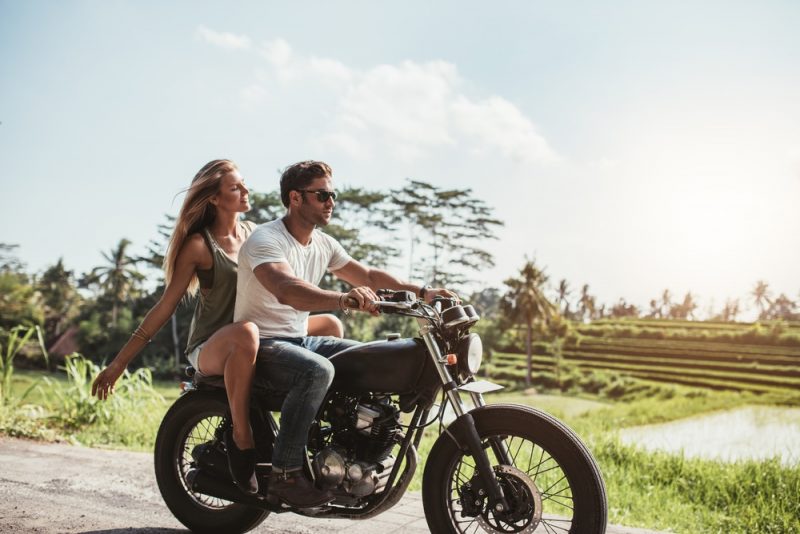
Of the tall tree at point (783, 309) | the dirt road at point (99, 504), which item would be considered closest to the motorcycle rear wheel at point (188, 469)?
the dirt road at point (99, 504)

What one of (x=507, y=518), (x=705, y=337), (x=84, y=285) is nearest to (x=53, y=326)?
(x=84, y=285)

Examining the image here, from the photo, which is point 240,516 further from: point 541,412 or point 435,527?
point 541,412

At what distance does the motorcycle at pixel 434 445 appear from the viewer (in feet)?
9.02

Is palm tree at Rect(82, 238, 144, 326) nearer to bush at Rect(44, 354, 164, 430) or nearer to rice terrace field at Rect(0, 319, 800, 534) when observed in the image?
rice terrace field at Rect(0, 319, 800, 534)

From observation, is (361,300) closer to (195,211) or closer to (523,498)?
(523,498)

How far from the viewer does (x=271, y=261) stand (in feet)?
10.0

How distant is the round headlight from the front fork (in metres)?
0.07

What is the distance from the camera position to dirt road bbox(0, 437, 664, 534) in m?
3.76

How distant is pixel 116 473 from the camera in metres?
5.04

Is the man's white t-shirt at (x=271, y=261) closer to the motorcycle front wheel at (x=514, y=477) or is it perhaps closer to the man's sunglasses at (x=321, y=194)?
the man's sunglasses at (x=321, y=194)

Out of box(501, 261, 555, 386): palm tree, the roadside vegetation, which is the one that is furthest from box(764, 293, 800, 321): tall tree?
box(501, 261, 555, 386): palm tree

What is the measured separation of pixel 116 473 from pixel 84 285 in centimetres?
6069

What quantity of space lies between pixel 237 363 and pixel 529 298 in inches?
1203

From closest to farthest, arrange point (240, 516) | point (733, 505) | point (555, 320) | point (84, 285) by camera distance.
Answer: point (240, 516) < point (733, 505) < point (555, 320) < point (84, 285)
